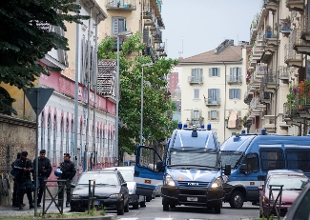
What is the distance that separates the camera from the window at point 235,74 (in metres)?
139

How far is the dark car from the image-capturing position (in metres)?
30.1

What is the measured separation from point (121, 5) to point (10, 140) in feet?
203

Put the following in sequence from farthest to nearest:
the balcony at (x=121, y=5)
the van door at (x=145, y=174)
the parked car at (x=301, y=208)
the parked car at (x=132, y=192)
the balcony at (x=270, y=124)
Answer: the balcony at (x=121, y=5), the balcony at (x=270, y=124), the van door at (x=145, y=174), the parked car at (x=132, y=192), the parked car at (x=301, y=208)

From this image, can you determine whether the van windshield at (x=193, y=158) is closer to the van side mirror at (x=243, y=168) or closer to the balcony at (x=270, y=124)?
the van side mirror at (x=243, y=168)

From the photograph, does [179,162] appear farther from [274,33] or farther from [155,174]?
[274,33]

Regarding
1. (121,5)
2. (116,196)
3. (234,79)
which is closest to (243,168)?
(116,196)

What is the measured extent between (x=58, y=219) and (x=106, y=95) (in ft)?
153

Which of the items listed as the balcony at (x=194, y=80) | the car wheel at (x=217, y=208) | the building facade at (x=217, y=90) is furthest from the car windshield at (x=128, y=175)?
the balcony at (x=194, y=80)

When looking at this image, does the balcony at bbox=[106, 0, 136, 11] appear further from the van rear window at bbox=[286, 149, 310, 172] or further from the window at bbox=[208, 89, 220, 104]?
the van rear window at bbox=[286, 149, 310, 172]

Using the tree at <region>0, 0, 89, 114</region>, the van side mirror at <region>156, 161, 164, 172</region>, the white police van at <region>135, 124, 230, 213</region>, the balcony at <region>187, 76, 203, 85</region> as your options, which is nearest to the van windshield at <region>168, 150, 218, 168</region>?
the white police van at <region>135, 124, 230, 213</region>

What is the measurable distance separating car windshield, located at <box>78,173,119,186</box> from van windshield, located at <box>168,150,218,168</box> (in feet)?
11.0

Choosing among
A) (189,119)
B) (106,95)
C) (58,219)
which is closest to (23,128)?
(58,219)

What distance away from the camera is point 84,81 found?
5969 centimetres

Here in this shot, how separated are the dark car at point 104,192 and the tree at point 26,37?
9911mm
